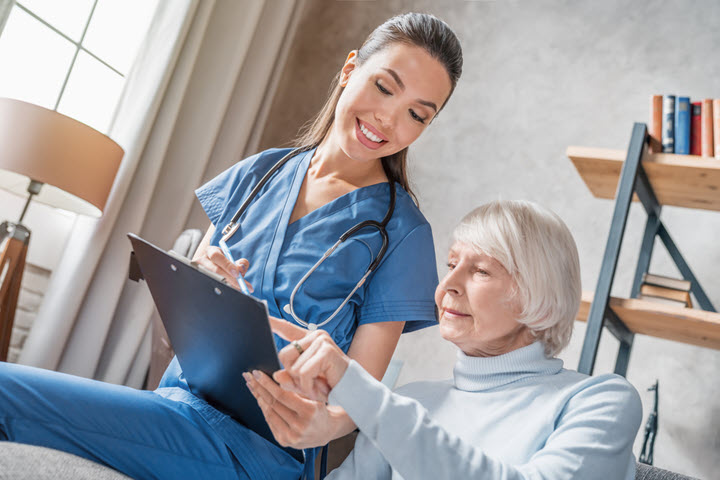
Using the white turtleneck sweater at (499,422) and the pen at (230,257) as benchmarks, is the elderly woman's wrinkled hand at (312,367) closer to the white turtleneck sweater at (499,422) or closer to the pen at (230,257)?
the white turtleneck sweater at (499,422)

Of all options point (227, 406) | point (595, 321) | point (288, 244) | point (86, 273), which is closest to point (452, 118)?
point (595, 321)

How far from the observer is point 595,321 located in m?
1.96

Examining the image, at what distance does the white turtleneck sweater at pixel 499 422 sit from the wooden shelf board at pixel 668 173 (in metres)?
1.09

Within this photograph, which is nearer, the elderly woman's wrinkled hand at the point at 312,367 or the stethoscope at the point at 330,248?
the elderly woman's wrinkled hand at the point at 312,367

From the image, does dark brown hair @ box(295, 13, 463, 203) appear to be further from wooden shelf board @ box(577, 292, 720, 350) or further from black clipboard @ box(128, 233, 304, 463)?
wooden shelf board @ box(577, 292, 720, 350)

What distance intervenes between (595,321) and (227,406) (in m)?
1.24

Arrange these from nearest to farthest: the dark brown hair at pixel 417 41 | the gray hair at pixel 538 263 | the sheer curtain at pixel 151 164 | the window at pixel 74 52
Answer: the gray hair at pixel 538 263, the dark brown hair at pixel 417 41, the window at pixel 74 52, the sheer curtain at pixel 151 164

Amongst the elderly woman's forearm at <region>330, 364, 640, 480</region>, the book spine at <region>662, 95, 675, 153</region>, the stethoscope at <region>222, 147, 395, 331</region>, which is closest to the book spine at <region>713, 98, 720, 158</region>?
the book spine at <region>662, 95, 675, 153</region>

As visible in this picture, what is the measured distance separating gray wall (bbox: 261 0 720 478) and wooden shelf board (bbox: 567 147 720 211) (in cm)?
38

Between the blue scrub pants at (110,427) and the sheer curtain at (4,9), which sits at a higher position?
the sheer curtain at (4,9)

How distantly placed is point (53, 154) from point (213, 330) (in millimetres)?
1434

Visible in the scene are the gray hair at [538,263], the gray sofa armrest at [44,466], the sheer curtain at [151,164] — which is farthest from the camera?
the sheer curtain at [151,164]

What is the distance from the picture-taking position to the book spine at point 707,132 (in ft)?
6.64

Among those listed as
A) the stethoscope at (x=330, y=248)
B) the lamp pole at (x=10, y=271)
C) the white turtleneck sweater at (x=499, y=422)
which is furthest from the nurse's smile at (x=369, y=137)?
the lamp pole at (x=10, y=271)
